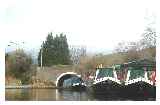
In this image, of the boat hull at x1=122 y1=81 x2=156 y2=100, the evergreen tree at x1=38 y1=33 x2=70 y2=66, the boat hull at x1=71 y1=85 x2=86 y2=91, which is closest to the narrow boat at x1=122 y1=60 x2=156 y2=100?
the boat hull at x1=122 y1=81 x2=156 y2=100

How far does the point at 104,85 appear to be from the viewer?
15.8ft

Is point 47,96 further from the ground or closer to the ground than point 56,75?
closer to the ground

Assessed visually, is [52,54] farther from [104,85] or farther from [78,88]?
[104,85]

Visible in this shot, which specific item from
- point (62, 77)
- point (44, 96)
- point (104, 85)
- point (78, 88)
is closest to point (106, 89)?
point (104, 85)

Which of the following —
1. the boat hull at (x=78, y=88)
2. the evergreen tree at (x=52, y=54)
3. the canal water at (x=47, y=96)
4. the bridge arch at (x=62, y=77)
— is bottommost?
the canal water at (x=47, y=96)

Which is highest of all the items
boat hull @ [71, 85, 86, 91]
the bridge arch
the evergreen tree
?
the evergreen tree

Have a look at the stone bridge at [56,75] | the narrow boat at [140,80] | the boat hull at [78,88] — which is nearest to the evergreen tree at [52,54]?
the stone bridge at [56,75]

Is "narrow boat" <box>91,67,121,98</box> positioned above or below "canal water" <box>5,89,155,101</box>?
above

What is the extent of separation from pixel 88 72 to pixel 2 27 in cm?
60

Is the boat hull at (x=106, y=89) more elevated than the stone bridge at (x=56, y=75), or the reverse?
the stone bridge at (x=56, y=75)

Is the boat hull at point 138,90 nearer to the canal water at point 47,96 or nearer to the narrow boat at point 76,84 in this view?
the canal water at point 47,96

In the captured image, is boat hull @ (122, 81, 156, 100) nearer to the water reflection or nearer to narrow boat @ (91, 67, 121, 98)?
narrow boat @ (91, 67, 121, 98)

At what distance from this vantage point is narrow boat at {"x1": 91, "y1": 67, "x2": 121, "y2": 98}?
15.8 ft

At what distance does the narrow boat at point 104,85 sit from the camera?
4812 mm
